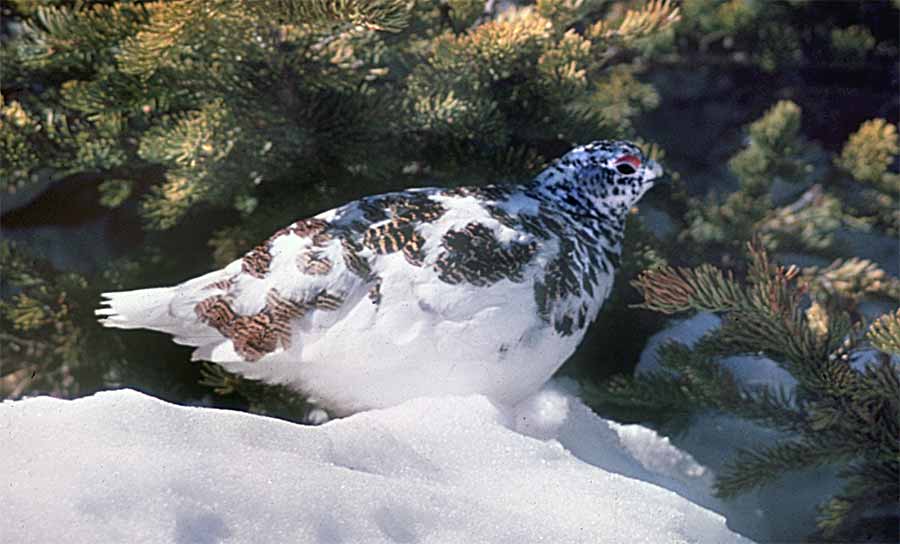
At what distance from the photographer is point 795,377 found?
76 cm

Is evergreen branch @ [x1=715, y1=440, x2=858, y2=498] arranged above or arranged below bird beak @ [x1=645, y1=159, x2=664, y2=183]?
below

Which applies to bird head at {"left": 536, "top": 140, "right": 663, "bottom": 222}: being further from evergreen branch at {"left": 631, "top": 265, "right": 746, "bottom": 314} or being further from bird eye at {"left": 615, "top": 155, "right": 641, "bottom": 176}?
evergreen branch at {"left": 631, "top": 265, "right": 746, "bottom": 314}

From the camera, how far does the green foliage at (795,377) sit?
2.29 ft

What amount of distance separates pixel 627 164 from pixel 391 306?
0.25 metres

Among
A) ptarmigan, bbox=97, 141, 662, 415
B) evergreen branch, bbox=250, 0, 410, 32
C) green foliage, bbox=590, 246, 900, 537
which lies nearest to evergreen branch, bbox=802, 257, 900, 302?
green foliage, bbox=590, 246, 900, 537

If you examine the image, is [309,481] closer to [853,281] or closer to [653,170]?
[653,170]

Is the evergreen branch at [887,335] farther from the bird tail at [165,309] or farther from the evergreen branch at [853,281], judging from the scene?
the bird tail at [165,309]

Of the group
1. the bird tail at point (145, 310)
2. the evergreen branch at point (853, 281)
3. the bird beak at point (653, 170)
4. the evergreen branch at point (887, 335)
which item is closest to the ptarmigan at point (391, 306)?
the bird tail at point (145, 310)

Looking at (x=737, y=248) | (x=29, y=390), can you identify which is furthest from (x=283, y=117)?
(x=737, y=248)

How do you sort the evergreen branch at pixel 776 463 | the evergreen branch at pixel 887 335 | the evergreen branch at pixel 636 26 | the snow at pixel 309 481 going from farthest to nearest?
the evergreen branch at pixel 636 26, the evergreen branch at pixel 776 463, the evergreen branch at pixel 887 335, the snow at pixel 309 481

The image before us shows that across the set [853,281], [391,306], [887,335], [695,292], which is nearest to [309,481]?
[391,306]

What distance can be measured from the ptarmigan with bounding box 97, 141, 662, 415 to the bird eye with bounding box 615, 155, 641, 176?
0.32 ft

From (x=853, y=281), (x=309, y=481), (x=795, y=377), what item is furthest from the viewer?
(x=853, y=281)

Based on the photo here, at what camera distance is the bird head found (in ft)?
2.58
